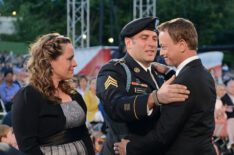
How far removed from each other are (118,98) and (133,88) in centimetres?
28

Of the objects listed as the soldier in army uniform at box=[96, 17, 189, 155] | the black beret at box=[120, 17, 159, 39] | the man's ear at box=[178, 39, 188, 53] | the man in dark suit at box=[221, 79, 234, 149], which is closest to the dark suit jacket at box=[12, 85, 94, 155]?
the soldier in army uniform at box=[96, 17, 189, 155]

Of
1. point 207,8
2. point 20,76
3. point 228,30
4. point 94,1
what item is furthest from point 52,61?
point 228,30

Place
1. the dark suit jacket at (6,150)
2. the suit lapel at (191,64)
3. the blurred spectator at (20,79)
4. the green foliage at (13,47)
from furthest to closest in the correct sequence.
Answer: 1. the green foliage at (13,47)
2. the blurred spectator at (20,79)
3. the suit lapel at (191,64)
4. the dark suit jacket at (6,150)

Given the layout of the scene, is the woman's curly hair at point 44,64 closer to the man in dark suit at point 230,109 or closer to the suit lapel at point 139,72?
the suit lapel at point 139,72

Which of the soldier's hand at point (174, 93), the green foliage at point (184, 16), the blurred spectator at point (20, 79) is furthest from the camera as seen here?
the green foliage at point (184, 16)

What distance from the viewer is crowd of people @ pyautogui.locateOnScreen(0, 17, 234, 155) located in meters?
2.70

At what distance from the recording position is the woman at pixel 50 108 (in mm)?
3084

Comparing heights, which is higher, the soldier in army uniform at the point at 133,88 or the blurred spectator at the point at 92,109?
the soldier in army uniform at the point at 133,88

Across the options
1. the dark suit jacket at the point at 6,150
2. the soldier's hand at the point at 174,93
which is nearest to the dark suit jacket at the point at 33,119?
the soldier's hand at the point at 174,93

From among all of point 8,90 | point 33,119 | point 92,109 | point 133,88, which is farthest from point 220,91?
point 33,119

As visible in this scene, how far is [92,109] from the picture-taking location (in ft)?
28.9

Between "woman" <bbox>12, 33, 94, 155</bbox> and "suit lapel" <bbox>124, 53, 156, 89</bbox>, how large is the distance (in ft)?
1.64

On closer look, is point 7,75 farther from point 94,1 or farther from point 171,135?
point 94,1

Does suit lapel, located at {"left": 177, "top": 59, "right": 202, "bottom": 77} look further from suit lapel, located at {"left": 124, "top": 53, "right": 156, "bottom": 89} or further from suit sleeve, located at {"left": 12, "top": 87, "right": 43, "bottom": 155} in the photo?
suit sleeve, located at {"left": 12, "top": 87, "right": 43, "bottom": 155}
